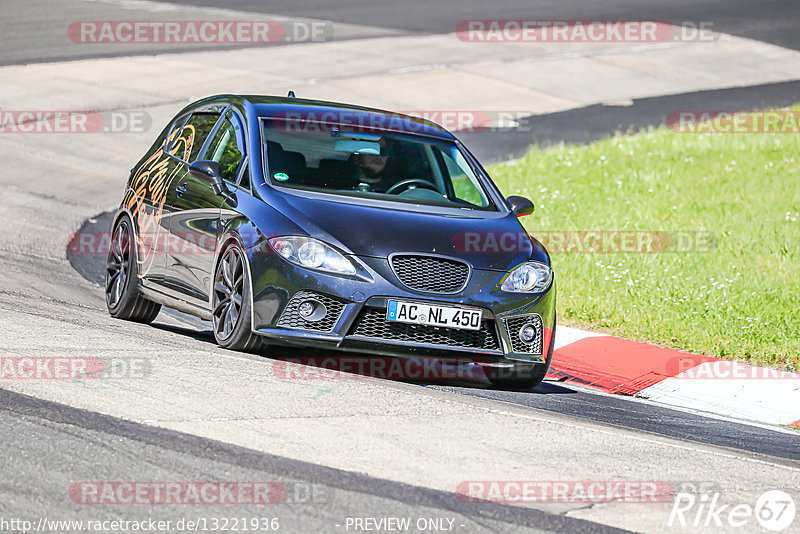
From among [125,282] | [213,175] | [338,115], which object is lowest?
[125,282]

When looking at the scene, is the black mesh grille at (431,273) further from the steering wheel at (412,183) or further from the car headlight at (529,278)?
the steering wheel at (412,183)

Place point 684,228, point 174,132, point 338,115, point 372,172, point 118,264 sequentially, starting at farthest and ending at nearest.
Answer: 1. point 684,228
2. point 174,132
3. point 118,264
4. point 338,115
5. point 372,172

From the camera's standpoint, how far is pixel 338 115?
9.16 metres

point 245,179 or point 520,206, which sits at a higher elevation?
point 245,179

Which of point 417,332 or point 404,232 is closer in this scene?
point 417,332

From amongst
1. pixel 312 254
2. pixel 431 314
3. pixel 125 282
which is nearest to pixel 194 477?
pixel 312 254

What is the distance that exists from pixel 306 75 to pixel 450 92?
278 centimetres

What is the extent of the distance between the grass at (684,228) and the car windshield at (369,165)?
8.29 feet

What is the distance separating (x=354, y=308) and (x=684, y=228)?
25.3ft

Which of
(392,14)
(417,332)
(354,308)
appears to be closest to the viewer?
(354,308)

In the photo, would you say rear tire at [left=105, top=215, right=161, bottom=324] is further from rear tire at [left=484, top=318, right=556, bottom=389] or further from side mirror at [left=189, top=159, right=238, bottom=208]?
rear tire at [left=484, top=318, right=556, bottom=389]

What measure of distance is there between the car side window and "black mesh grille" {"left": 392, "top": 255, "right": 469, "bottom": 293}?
1.50 metres

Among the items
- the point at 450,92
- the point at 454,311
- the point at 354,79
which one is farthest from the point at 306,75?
the point at 454,311

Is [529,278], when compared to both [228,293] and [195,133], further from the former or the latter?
[195,133]
